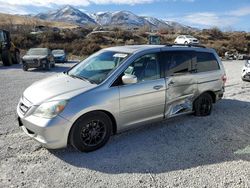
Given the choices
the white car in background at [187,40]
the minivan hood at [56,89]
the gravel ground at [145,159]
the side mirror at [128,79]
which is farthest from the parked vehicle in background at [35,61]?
the white car in background at [187,40]

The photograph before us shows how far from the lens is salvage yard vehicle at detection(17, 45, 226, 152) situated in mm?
4176

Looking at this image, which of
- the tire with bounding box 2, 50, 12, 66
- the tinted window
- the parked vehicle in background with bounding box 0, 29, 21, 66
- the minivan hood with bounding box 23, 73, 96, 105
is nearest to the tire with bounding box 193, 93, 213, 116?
the tinted window

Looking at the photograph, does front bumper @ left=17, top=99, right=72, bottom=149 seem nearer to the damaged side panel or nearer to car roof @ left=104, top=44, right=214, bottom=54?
car roof @ left=104, top=44, right=214, bottom=54

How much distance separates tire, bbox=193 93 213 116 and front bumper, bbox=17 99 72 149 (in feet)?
10.8

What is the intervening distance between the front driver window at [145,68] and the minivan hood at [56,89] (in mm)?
868

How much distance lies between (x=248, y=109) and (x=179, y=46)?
292 cm

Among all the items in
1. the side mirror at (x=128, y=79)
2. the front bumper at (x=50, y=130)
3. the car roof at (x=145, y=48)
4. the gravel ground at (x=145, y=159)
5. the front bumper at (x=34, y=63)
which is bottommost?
the gravel ground at (x=145, y=159)

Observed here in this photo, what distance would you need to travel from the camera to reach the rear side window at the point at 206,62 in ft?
20.4

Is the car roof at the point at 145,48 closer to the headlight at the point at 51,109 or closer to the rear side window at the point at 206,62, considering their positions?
the rear side window at the point at 206,62

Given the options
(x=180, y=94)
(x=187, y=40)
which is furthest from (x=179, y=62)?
(x=187, y=40)

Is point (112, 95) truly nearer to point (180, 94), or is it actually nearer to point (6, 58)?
point (180, 94)

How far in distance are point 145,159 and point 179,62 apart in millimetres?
2382

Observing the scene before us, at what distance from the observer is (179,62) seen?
5.74m

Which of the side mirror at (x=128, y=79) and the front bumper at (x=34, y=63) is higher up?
the side mirror at (x=128, y=79)
